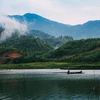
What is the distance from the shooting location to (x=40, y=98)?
82875 mm

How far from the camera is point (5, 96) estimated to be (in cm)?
8769

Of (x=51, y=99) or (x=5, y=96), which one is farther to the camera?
(x=5, y=96)

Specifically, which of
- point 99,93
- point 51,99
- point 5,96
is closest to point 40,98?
point 51,99

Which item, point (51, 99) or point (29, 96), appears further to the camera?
point (29, 96)

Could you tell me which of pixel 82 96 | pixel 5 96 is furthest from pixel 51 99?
pixel 5 96

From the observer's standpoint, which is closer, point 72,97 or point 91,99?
point 91,99

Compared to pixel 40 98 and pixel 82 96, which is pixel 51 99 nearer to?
pixel 40 98

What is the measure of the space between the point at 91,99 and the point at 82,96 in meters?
6.06

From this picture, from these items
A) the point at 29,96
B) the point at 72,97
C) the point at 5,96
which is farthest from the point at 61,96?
the point at 5,96

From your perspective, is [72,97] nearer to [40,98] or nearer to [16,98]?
[40,98]

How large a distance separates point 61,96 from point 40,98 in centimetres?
644

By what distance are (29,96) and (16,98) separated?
4.55 metres

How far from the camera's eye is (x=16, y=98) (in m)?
83.6

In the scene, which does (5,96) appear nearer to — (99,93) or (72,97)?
(72,97)
